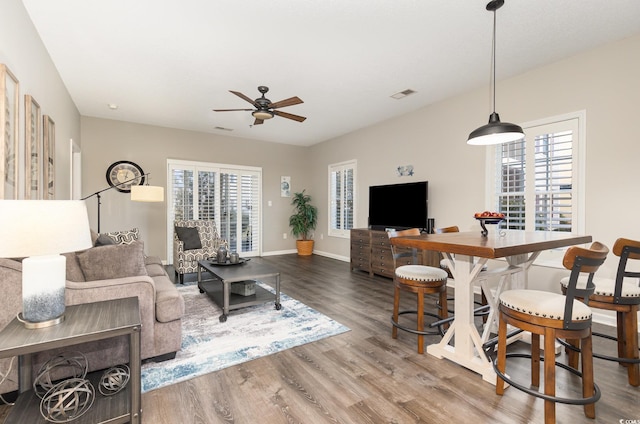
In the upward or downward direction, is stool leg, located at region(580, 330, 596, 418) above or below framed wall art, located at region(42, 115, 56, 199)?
below

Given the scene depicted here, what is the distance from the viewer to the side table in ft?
4.15

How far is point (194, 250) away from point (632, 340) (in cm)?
488

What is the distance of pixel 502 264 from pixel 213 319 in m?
3.62

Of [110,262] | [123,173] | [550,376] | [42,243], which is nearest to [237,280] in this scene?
[110,262]

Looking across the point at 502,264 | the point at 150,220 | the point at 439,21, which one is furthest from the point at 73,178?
the point at 502,264

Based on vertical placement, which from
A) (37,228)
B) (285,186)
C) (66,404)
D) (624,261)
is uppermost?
(285,186)

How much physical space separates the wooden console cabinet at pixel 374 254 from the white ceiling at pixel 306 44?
2139 mm

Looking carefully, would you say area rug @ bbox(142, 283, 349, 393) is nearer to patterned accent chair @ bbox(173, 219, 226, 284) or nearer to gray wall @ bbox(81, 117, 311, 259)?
patterned accent chair @ bbox(173, 219, 226, 284)

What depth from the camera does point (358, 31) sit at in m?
2.77

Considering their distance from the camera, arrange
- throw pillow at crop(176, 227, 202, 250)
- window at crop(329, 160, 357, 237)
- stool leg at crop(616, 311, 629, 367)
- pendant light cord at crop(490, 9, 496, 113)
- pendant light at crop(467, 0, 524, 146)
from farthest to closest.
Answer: window at crop(329, 160, 357, 237)
throw pillow at crop(176, 227, 202, 250)
pendant light cord at crop(490, 9, 496, 113)
pendant light at crop(467, 0, 524, 146)
stool leg at crop(616, 311, 629, 367)

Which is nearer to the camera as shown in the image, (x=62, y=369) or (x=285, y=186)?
(x=62, y=369)

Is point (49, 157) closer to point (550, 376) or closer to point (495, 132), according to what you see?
point (495, 132)

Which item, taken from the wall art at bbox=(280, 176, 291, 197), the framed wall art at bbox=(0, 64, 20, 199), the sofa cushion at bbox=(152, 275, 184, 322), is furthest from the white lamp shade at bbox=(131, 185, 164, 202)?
the wall art at bbox=(280, 176, 291, 197)

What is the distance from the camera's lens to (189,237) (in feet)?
15.9
